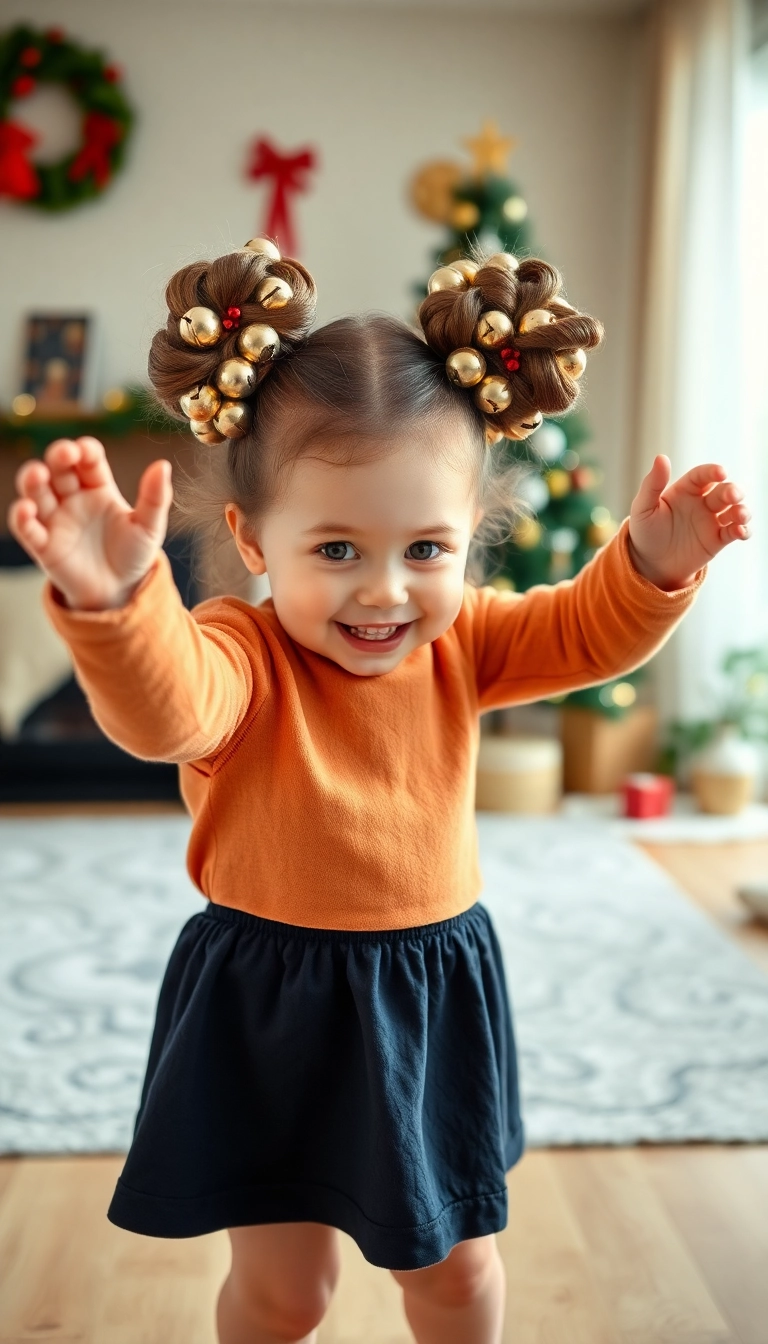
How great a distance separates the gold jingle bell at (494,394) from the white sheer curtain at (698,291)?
2.83 metres

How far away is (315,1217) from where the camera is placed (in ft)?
3.39

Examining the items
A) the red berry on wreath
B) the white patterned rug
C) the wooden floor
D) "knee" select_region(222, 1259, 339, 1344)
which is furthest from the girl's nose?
the red berry on wreath

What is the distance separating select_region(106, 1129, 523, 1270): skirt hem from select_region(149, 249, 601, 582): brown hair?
22.2 inches

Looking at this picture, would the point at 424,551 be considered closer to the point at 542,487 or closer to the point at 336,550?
the point at 336,550

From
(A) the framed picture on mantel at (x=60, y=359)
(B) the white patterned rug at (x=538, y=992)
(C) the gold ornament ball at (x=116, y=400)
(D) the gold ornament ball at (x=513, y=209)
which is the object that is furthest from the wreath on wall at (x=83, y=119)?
(B) the white patterned rug at (x=538, y=992)

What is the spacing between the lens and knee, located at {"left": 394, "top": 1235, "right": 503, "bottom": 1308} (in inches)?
42.2

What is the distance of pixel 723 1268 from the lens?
1.45 m

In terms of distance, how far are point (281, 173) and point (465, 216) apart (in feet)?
3.28

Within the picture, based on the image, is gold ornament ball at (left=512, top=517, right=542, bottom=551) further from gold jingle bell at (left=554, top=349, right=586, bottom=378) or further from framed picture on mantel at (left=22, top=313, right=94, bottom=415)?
gold jingle bell at (left=554, top=349, right=586, bottom=378)

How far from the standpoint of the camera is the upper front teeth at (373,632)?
97 centimetres

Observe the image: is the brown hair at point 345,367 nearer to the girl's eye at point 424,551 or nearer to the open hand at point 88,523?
the girl's eye at point 424,551

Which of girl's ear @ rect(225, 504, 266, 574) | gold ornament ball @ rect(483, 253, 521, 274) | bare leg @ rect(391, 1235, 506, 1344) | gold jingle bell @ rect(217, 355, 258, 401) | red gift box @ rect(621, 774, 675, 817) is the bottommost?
red gift box @ rect(621, 774, 675, 817)

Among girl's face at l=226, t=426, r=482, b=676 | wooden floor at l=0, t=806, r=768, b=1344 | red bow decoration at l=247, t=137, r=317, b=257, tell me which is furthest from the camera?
red bow decoration at l=247, t=137, r=317, b=257

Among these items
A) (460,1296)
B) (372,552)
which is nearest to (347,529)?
(372,552)
